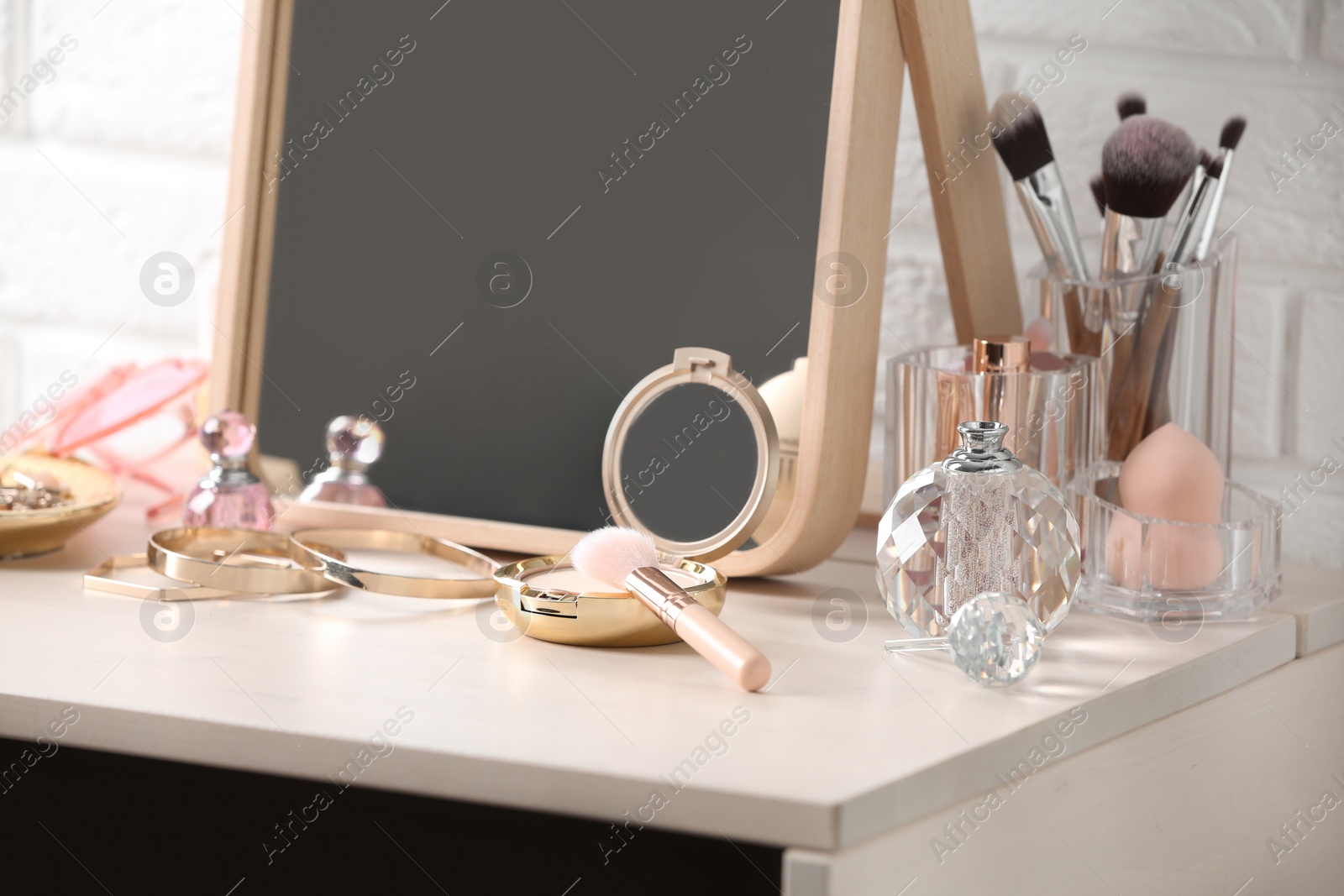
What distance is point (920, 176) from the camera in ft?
2.78

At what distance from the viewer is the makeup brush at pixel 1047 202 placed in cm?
65

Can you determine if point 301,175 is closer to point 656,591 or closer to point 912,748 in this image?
point 656,591

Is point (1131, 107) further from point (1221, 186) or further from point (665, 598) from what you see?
point (665, 598)

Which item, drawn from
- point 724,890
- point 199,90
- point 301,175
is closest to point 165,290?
point 199,90

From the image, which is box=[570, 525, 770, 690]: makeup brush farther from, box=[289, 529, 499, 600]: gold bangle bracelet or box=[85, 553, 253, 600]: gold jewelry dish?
box=[85, 553, 253, 600]: gold jewelry dish

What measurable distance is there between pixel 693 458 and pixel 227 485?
0.26 m

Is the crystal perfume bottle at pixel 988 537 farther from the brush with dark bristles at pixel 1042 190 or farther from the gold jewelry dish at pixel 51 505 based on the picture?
the gold jewelry dish at pixel 51 505

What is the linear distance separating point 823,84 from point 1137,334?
20 centimetres

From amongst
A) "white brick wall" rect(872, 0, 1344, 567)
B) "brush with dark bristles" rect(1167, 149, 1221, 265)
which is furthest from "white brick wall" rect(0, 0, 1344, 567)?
"brush with dark bristles" rect(1167, 149, 1221, 265)

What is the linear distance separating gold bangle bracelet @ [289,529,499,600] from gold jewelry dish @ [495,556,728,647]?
4 cm

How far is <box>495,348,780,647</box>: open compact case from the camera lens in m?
0.64

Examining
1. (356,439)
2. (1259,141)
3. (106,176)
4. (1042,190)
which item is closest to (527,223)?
(356,439)

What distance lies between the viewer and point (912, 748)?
0.44m

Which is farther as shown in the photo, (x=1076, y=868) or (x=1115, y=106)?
(x=1115, y=106)
